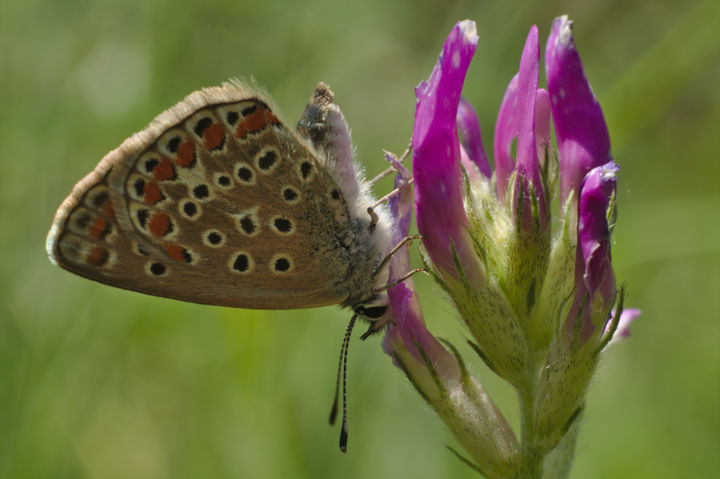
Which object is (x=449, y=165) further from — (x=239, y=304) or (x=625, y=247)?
(x=625, y=247)

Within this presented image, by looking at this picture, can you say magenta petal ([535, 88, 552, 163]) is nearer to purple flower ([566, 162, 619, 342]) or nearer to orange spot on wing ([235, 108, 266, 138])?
purple flower ([566, 162, 619, 342])

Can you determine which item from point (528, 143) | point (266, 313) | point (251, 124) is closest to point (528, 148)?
point (528, 143)

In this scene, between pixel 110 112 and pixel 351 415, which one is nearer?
pixel 351 415

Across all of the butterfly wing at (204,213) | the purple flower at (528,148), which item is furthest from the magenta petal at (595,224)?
the butterfly wing at (204,213)

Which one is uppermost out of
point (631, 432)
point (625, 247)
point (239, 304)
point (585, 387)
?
point (239, 304)

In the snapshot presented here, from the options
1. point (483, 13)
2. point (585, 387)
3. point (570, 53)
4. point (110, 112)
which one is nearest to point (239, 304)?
point (585, 387)

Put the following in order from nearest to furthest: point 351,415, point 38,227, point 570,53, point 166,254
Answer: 1. point 570,53
2. point 166,254
3. point 351,415
4. point 38,227

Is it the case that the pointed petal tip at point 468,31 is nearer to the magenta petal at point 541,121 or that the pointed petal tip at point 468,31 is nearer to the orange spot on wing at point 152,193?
the magenta petal at point 541,121

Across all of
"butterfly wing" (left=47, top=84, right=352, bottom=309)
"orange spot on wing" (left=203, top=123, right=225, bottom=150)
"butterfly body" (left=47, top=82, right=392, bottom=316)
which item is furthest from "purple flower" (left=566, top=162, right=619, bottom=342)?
"orange spot on wing" (left=203, top=123, right=225, bottom=150)
